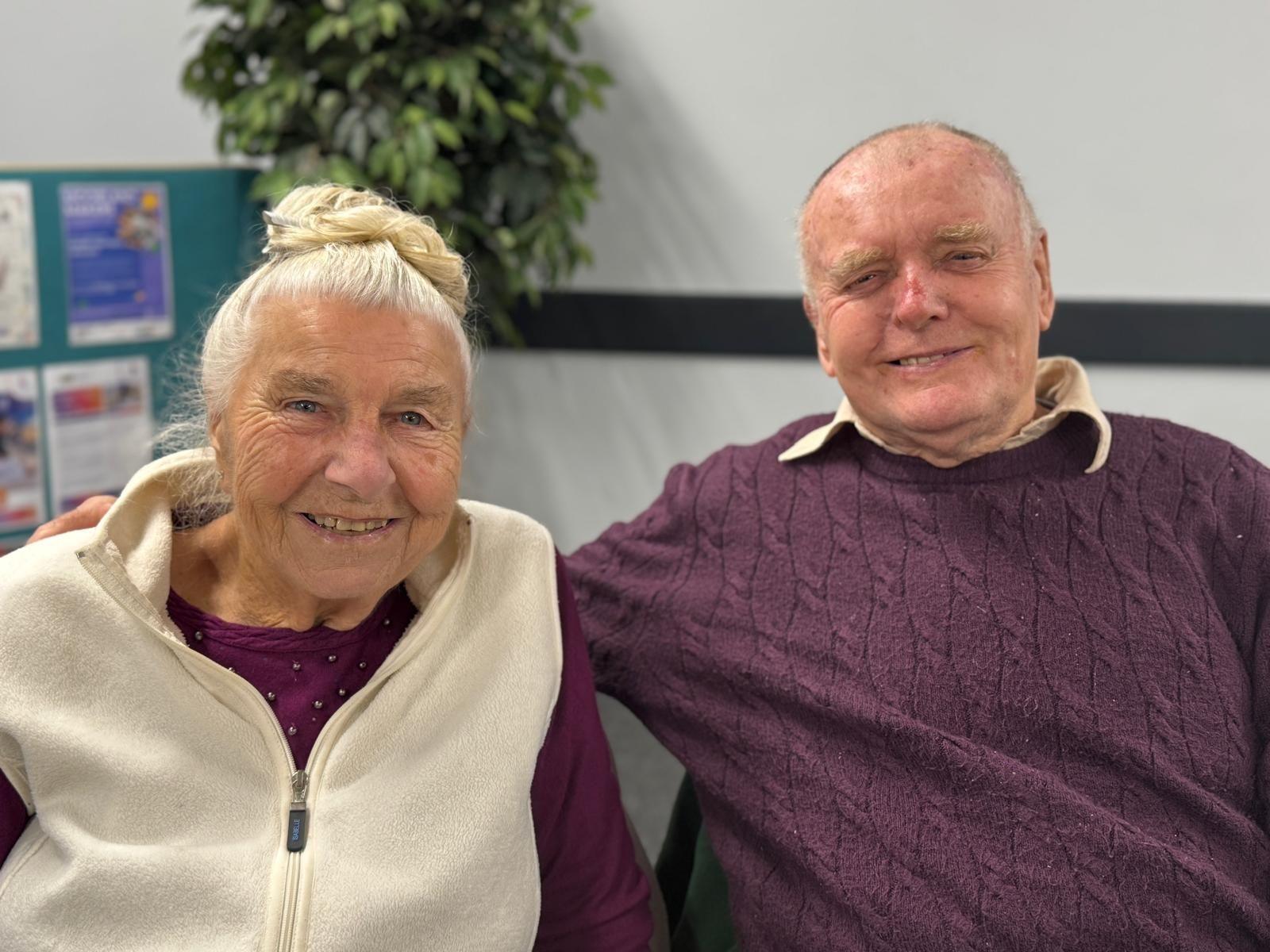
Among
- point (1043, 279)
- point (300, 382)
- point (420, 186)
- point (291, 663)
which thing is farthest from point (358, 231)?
point (420, 186)

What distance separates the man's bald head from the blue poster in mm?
1934

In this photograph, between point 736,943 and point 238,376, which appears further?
point 736,943

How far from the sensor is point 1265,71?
2.91 meters

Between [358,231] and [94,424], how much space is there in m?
1.88

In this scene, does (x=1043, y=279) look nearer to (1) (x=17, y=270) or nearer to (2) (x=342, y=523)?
(2) (x=342, y=523)

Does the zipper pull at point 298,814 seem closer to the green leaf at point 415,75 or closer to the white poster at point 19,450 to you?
the white poster at point 19,450

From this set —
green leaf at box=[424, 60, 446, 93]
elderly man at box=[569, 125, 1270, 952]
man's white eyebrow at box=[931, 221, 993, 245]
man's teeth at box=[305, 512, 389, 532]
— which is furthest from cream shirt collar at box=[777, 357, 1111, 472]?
green leaf at box=[424, 60, 446, 93]

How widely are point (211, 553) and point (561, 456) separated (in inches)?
90.9

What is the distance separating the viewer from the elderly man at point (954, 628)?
1494 millimetres

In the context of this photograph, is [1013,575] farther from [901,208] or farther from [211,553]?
[211,553]

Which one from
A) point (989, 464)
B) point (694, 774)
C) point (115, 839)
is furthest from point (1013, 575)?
point (115, 839)

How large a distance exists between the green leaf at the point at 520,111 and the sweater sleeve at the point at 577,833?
171 cm

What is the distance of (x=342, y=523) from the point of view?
138 cm

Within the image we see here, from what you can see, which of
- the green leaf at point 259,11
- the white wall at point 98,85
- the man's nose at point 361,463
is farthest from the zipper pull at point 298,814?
the white wall at point 98,85
